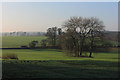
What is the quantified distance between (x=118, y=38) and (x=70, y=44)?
18.1 feet

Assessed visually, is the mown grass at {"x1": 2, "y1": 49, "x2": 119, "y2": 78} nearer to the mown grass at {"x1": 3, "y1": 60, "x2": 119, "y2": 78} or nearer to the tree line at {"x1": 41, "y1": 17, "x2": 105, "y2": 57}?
the mown grass at {"x1": 3, "y1": 60, "x2": 119, "y2": 78}

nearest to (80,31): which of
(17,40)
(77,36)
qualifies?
(77,36)

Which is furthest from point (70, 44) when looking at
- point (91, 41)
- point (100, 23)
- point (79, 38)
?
point (100, 23)

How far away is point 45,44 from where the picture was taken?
2303 centimetres

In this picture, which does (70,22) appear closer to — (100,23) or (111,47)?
(100,23)

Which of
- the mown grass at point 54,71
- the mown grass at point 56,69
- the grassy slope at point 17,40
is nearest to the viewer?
the mown grass at point 54,71

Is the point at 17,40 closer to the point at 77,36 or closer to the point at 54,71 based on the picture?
the point at 77,36

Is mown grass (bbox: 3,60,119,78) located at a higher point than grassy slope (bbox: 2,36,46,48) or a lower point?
lower

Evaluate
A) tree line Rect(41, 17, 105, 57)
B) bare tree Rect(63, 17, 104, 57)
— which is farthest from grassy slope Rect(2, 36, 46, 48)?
bare tree Rect(63, 17, 104, 57)

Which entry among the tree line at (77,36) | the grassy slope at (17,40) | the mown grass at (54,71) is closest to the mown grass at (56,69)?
the mown grass at (54,71)

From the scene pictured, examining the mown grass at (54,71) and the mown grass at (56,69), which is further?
the mown grass at (56,69)

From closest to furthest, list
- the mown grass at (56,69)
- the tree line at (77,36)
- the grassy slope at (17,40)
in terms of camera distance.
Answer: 1. the mown grass at (56,69)
2. the tree line at (77,36)
3. the grassy slope at (17,40)

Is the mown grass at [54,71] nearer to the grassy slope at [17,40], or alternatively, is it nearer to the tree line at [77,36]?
the tree line at [77,36]

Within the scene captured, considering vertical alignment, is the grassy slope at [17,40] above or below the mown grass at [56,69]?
above
